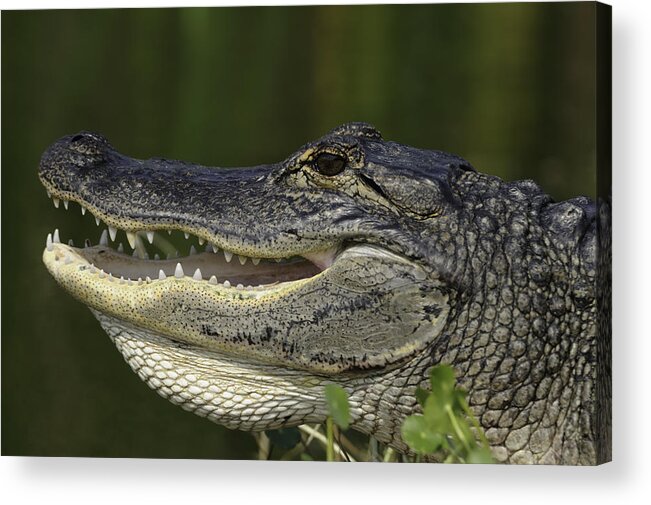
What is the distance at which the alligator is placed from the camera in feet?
16.0

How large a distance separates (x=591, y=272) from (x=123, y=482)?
2.04m

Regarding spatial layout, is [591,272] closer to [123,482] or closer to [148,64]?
[123,482]

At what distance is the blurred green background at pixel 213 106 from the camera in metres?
5.70

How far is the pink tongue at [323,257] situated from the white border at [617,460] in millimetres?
849

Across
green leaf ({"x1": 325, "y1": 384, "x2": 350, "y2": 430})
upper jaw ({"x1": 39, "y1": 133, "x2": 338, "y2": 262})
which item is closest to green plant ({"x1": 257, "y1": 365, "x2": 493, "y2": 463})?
green leaf ({"x1": 325, "y1": 384, "x2": 350, "y2": 430})

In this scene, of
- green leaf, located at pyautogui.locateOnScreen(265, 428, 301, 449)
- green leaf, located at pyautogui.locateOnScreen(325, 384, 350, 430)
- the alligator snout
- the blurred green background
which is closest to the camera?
green leaf, located at pyautogui.locateOnScreen(325, 384, 350, 430)

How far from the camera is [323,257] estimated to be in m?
4.97

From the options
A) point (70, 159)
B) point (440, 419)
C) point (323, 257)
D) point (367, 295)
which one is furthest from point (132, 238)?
point (440, 419)

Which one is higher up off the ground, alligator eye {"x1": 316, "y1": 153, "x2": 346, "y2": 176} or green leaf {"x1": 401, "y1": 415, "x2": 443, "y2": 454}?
alligator eye {"x1": 316, "y1": 153, "x2": 346, "y2": 176}

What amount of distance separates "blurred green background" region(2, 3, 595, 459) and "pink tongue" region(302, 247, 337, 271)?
1.05 m

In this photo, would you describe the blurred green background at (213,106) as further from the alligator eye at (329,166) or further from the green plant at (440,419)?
the green plant at (440,419)

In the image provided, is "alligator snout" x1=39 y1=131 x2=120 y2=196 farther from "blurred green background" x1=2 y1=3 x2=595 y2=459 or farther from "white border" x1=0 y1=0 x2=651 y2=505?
"white border" x1=0 y1=0 x2=651 y2=505

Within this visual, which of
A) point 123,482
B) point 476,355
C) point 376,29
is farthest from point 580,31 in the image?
point 123,482

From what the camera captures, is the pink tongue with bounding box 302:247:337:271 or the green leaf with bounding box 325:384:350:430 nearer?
the green leaf with bounding box 325:384:350:430
